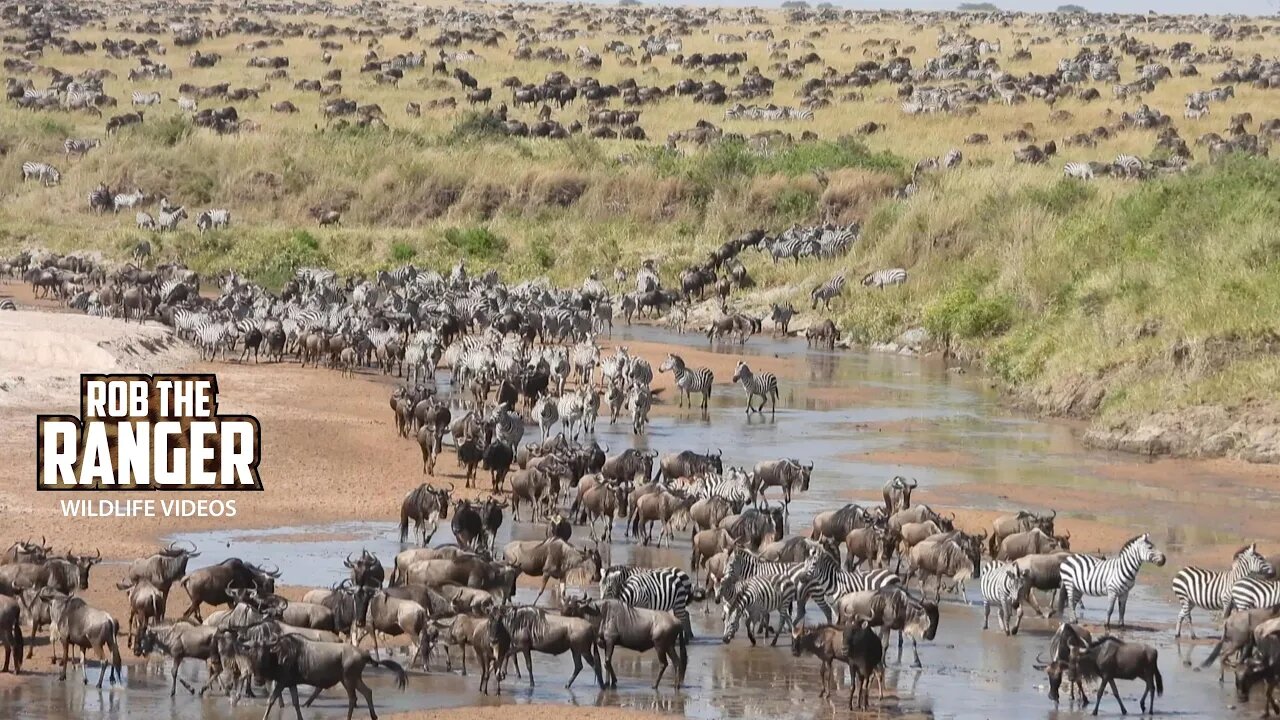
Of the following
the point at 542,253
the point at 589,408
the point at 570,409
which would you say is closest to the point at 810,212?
the point at 542,253

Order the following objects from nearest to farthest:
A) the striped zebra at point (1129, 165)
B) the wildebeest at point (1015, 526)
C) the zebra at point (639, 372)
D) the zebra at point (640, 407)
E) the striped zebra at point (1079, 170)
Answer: the wildebeest at point (1015, 526)
the zebra at point (640, 407)
the zebra at point (639, 372)
the striped zebra at point (1079, 170)
the striped zebra at point (1129, 165)

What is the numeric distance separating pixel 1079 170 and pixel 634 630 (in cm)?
3554

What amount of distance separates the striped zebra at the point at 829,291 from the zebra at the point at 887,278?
646 mm

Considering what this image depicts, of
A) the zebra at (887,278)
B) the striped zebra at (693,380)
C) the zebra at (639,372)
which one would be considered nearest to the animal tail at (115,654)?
the zebra at (639,372)

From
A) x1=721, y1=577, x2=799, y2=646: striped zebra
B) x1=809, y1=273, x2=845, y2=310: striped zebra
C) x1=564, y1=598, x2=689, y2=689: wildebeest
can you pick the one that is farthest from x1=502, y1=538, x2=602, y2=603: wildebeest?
x1=809, y1=273, x2=845, y2=310: striped zebra

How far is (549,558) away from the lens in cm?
1745

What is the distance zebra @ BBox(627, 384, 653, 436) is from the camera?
1085 inches

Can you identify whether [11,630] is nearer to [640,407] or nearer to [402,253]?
[640,407]

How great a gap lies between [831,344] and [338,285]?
34.5 feet

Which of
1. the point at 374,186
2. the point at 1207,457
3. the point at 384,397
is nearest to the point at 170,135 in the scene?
the point at 374,186

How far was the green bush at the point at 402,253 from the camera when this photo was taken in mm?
47219

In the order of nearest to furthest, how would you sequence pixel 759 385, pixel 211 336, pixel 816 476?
1. pixel 816 476
2. pixel 759 385
3. pixel 211 336

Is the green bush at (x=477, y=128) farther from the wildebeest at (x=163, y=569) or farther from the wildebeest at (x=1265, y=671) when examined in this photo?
the wildebeest at (x=1265, y=671)

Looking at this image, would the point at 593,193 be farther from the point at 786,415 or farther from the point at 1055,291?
the point at 786,415
